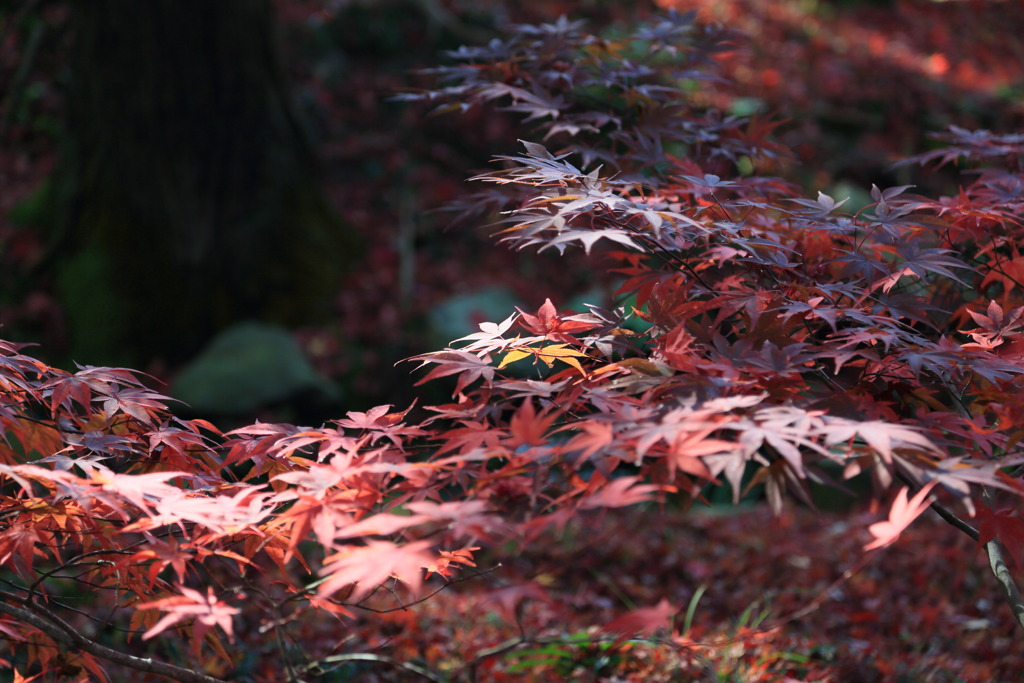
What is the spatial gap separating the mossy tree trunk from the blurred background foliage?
0.6 inches

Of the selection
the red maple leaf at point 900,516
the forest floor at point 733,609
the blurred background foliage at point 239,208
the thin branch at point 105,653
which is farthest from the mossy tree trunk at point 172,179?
the red maple leaf at point 900,516

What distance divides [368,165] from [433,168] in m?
0.75

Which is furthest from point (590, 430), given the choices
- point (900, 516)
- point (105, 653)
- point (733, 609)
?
point (733, 609)

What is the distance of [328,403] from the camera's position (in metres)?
6.55

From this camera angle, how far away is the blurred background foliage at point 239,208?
247 inches

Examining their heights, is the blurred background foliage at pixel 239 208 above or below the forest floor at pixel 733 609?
above

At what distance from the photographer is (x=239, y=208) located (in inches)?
269

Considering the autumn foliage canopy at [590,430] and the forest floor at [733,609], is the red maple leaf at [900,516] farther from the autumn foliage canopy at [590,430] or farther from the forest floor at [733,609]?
the forest floor at [733,609]

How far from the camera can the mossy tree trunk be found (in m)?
6.30

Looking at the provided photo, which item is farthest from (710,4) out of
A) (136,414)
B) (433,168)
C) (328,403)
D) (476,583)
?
(136,414)

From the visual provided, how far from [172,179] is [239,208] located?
57 centimetres

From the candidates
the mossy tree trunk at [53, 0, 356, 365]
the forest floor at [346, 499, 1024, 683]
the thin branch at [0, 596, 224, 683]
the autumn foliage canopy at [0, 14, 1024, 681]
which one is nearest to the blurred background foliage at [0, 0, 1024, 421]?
the mossy tree trunk at [53, 0, 356, 365]

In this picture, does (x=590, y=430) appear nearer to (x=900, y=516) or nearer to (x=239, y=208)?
(x=900, y=516)

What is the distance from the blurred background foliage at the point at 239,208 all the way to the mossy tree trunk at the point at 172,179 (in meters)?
0.01
